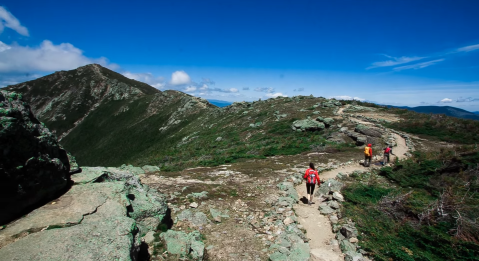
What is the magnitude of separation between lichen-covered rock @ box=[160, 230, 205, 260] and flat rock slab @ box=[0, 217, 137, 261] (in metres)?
1.37

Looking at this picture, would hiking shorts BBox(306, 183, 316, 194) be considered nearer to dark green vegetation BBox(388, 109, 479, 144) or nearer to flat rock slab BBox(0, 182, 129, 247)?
flat rock slab BBox(0, 182, 129, 247)

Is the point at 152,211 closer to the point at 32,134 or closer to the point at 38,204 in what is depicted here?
the point at 38,204

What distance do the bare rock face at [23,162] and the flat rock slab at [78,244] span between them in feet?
5.16

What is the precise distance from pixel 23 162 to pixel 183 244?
532cm

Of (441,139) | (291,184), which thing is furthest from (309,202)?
(441,139)

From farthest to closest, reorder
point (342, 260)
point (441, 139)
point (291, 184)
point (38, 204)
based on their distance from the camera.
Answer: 1. point (441, 139)
2. point (291, 184)
3. point (342, 260)
4. point (38, 204)

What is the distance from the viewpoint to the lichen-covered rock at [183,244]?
6.77 meters

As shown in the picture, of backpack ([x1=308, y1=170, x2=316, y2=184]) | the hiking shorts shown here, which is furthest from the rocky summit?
backpack ([x1=308, y1=170, x2=316, y2=184])

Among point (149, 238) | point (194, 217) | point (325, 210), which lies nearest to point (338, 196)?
point (325, 210)

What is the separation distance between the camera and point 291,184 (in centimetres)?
1370

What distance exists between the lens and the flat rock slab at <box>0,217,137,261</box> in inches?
186

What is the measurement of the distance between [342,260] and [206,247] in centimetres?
476

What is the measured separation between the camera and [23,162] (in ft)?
20.7

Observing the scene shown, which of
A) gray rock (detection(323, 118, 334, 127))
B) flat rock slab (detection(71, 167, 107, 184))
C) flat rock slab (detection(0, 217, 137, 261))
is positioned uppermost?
gray rock (detection(323, 118, 334, 127))
